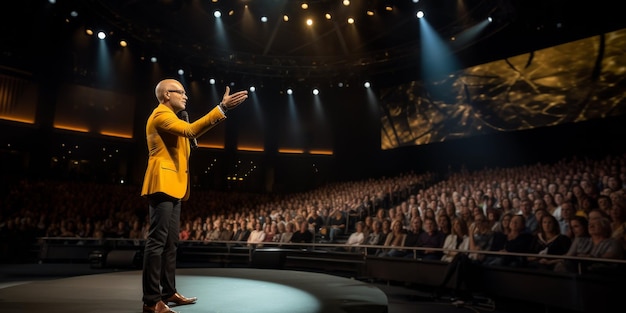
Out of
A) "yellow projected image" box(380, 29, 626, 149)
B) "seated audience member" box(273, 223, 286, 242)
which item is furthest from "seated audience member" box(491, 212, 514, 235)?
"yellow projected image" box(380, 29, 626, 149)

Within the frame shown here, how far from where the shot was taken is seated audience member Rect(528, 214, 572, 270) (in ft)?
14.4

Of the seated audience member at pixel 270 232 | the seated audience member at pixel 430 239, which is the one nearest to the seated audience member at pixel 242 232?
the seated audience member at pixel 270 232

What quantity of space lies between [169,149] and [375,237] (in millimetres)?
5406

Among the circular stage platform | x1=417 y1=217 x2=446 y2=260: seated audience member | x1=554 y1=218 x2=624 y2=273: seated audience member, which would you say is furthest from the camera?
x1=417 y1=217 x2=446 y2=260: seated audience member

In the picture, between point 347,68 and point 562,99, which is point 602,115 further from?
point 347,68

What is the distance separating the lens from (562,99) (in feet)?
39.0

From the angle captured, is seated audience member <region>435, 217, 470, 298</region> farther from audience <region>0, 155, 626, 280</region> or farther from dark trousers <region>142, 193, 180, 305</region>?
dark trousers <region>142, 193, 180, 305</region>

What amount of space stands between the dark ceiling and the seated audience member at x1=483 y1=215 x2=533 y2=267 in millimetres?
7869

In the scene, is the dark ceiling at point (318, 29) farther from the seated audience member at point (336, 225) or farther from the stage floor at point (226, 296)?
the stage floor at point (226, 296)

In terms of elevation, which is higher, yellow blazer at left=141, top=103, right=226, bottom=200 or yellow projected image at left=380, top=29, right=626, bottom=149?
yellow projected image at left=380, top=29, right=626, bottom=149

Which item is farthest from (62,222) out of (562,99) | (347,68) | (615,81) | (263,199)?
(615,81)

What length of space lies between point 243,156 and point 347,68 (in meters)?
6.99

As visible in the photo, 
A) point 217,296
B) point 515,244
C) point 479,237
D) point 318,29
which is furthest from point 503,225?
point 318,29

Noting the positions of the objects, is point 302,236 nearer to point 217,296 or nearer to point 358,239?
point 358,239
